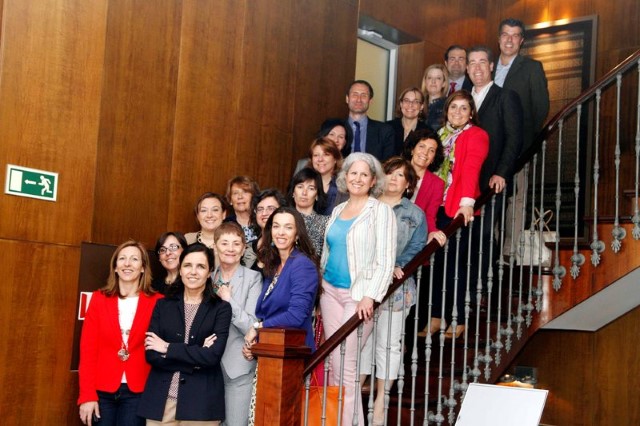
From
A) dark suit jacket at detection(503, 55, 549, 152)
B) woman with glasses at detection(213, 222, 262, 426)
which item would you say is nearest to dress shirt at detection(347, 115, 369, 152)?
dark suit jacket at detection(503, 55, 549, 152)

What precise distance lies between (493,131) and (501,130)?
5 cm

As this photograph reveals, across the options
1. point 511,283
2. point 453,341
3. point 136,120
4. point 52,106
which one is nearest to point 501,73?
point 511,283

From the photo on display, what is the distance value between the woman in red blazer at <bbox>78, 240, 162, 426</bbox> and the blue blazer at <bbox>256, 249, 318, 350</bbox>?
636 millimetres

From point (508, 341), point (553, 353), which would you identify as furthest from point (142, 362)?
point (553, 353)

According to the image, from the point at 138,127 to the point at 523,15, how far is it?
428 centimetres

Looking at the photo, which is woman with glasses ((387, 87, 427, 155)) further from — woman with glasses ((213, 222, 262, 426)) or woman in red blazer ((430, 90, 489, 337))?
woman with glasses ((213, 222, 262, 426))

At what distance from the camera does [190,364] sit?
430 cm

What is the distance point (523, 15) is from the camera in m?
8.35

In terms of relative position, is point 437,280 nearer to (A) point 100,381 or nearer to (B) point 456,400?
(B) point 456,400

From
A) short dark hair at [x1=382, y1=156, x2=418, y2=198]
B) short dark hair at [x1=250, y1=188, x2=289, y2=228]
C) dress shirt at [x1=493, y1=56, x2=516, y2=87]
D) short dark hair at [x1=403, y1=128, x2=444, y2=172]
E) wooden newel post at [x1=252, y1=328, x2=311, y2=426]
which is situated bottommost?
wooden newel post at [x1=252, y1=328, x2=311, y2=426]

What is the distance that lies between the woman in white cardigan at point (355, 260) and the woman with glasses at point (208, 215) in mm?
803

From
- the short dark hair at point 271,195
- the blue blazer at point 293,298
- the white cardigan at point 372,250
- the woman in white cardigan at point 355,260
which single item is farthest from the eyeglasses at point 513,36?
the blue blazer at point 293,298

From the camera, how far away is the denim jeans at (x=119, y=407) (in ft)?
14.7

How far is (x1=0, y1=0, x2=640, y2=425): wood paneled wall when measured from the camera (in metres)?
4.76
